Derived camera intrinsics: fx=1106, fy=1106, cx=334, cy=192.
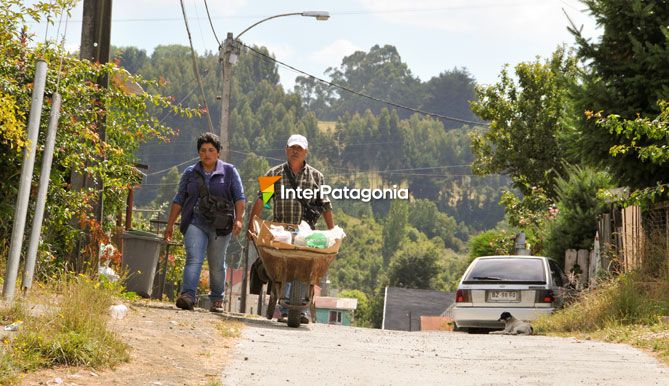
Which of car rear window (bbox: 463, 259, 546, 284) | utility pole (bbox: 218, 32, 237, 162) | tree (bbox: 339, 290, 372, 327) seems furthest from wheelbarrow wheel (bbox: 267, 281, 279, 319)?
tree (bbox: 339, 290, 372, 327)

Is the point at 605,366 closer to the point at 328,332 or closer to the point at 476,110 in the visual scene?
the point at 328,332

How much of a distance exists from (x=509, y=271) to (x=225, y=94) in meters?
13.4

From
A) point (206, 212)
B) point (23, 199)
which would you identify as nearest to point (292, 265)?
point (206, 212)

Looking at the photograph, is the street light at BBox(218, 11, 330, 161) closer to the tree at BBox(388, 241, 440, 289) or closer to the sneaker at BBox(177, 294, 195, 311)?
the sneaker at BBox(177, 294, 195, 311)

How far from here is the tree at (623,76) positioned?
17.0 metres

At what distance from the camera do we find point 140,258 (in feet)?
51.6

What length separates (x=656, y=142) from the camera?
652 inches

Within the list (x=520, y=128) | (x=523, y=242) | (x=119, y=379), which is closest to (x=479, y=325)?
(x=119, y=379)

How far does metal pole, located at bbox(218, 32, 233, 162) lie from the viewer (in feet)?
89.4

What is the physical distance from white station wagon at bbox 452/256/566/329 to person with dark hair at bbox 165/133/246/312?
18.9 ft

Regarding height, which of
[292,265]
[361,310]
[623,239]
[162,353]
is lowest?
[162,353]

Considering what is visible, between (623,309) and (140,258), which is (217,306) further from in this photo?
(623,309)

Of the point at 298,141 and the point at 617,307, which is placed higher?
the point at 298,141

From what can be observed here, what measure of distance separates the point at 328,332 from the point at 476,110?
102 feet
